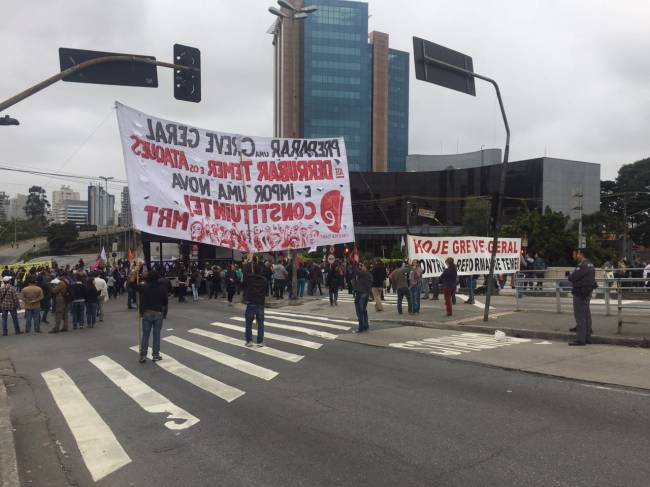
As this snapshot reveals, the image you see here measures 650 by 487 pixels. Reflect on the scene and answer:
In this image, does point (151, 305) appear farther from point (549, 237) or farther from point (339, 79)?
point (339, 79)

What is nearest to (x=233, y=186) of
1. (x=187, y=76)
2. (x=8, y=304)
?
(x=187, y=76)

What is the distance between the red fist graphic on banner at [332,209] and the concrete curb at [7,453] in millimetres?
8706

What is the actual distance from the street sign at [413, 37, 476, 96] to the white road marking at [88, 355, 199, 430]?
743cm

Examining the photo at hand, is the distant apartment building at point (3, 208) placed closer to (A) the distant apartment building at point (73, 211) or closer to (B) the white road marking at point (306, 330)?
(A) the distant apartment building at point (73, 211)

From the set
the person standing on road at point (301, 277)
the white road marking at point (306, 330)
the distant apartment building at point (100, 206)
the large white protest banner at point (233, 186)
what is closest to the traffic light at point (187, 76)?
the large white protest banner at point (233, 186)

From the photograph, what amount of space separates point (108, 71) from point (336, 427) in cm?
818

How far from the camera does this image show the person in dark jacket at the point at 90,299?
16203 millimetres

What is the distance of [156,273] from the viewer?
973 cm

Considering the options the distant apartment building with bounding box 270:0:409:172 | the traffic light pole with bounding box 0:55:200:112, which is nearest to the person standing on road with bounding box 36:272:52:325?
the traffic light pole with bounding box 0:55:200:112

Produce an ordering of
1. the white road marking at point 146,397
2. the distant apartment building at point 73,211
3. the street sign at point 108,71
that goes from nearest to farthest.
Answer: the white road marking at point 146,397
the street sign at point 108,71
the distant apartment building at point 73,211

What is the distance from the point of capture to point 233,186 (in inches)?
425

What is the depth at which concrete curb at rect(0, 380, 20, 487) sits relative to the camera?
14.7 feet

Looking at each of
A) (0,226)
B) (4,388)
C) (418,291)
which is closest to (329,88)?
(0,226)

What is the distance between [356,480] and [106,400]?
4.28 metres
